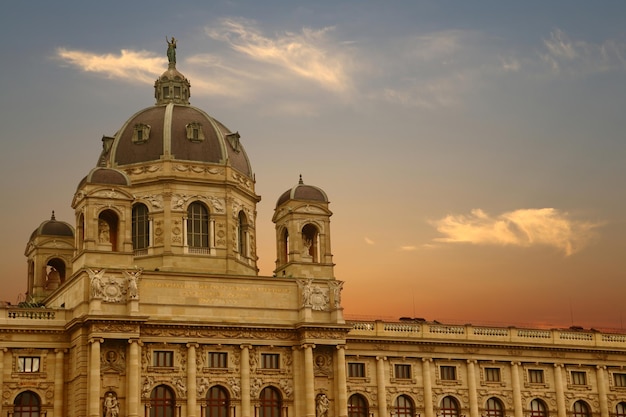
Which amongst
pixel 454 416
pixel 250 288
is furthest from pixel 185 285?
pixel 454 416

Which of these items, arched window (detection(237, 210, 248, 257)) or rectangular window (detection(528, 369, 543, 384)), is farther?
rectangular window (detection(528, 369, 543, 384))

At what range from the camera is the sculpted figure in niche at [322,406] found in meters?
81.8

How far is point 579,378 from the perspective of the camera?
309 feet

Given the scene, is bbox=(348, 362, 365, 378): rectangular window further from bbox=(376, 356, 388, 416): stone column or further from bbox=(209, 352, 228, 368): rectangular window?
bbox=(209, 352, 228, 368): rectangular window

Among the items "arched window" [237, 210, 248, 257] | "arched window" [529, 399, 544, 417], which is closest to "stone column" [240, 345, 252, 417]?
"arched window" [237, 210, 248, 257]

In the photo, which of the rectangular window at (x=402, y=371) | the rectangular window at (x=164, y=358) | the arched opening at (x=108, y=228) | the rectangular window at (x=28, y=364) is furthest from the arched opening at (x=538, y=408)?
the rectangular window at (x=28, y=364)

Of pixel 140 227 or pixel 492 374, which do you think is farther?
pixel 492 374

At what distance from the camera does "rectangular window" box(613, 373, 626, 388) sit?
9519 cm

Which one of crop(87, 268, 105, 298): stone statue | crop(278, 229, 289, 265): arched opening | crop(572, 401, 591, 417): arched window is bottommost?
crop(572, 401, 591, 417): arched window

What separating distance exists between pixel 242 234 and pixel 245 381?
1503 cm

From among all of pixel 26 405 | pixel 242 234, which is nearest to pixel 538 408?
pixel 242 234

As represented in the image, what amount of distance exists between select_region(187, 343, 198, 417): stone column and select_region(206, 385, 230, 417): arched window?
1324 mm

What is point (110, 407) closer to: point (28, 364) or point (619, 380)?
point (28, 364)

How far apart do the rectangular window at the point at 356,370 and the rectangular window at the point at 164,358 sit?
14267 mm
